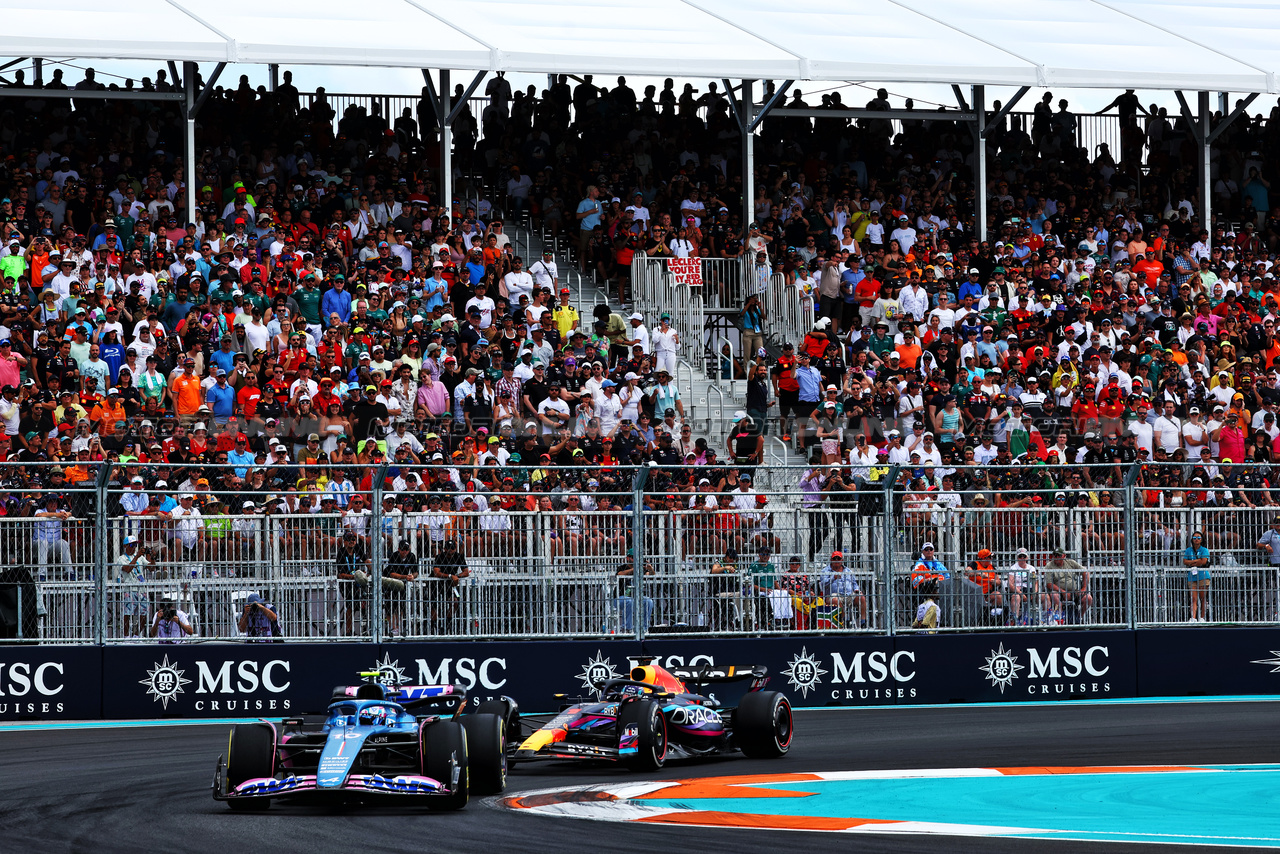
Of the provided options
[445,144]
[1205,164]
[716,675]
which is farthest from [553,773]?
[1205,164]

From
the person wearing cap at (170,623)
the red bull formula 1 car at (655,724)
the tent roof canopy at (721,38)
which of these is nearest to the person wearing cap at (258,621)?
the person wearing cap at (170,623)

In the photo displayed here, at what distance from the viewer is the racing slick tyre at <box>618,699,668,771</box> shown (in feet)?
43.4

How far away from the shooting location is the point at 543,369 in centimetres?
2306

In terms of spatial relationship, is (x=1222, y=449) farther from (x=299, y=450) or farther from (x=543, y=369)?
(x=299, y=450)

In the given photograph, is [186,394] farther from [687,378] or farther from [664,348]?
[687,378]

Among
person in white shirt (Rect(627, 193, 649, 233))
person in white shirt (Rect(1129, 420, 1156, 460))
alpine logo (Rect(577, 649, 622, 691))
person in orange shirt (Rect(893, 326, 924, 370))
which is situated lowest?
alpine logo (Rect(577, 649, 622, 691))

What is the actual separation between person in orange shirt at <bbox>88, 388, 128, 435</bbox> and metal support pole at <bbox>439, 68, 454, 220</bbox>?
685 cm

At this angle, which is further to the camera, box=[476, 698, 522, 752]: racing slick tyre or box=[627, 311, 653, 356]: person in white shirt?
box=[627, 311, 653, 356]: person in white shirt

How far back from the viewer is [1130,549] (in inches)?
747

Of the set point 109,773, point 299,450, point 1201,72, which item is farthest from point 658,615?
point 1201,72

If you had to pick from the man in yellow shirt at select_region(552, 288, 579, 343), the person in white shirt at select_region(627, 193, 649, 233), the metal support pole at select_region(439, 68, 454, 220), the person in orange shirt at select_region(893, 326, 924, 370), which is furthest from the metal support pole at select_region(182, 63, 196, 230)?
the person in orange shirt at select_region(893, 326, 924, 370)

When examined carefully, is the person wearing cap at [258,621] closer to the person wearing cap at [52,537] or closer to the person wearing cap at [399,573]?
the person wearing cap at [399,573]

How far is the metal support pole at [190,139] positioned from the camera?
995 inches

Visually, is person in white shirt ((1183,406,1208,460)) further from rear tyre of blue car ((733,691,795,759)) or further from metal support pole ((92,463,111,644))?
metal support pole ((92,463,111,644))
